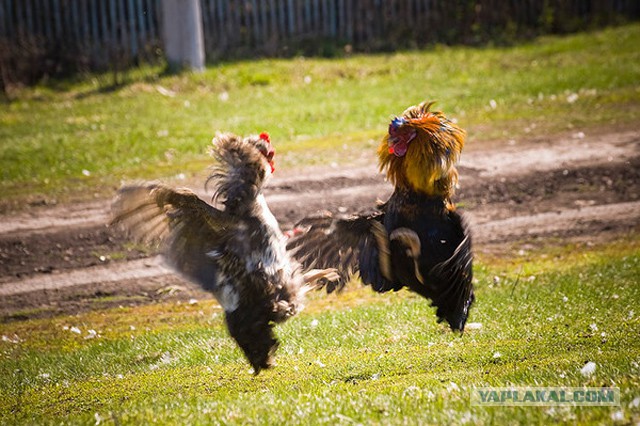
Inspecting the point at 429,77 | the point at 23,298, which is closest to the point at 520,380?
the point at 23,298

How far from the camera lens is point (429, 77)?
1862 centimetres

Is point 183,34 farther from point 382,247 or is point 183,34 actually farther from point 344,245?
point 382,247

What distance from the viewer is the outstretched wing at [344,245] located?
23.3 feet

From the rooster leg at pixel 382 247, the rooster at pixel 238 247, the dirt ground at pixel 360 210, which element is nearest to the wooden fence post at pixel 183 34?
the dirt ground at pixel 360 210

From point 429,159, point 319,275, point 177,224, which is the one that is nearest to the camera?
point 177,224

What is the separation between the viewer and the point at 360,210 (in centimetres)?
1181

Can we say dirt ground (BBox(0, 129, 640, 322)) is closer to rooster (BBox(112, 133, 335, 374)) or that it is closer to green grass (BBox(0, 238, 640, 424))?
green grass (BBox(0, 238, 640, 424))

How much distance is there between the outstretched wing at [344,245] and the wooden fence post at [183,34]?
1267cm

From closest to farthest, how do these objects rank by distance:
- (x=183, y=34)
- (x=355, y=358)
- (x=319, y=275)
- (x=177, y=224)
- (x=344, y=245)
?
(x=177, y=224)
(x=319, y=275)
(x=344, y=245)
(x=355, y=358)
(x=183, y=34)

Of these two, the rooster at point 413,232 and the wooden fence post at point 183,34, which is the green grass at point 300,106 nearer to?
the wooden fence post at point 183,34

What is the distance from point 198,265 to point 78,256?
4.73m

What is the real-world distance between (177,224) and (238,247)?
0.50 metres

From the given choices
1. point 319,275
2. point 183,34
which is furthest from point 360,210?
point 183,34

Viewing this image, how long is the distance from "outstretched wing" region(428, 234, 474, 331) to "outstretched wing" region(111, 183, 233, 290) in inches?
66.2
